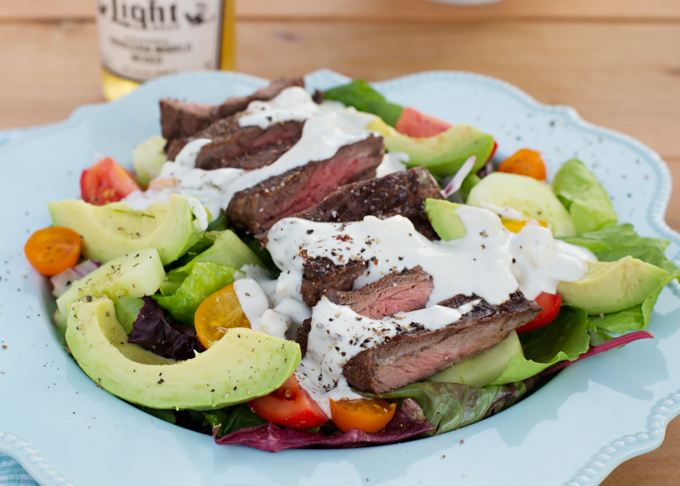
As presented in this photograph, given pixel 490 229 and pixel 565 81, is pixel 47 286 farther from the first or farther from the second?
pixel 565 81

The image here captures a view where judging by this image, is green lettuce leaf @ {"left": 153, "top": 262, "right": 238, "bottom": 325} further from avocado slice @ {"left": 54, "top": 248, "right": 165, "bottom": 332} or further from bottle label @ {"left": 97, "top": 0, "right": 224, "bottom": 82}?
bottle label @ {"left": 97, "top": 0, "right": 224, "bottom": 82}

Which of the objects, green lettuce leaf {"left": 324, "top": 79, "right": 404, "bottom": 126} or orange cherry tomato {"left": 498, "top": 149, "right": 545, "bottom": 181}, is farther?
green lettuce leaf {"left": 324, "top": 79, "right": 404, "bottom": 126}

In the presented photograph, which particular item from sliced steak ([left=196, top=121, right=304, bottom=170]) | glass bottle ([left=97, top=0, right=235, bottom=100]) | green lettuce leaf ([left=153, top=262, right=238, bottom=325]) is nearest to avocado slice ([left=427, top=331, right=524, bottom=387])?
green lettuce leaf ([left=153, top=262, right=238, bottom=325])

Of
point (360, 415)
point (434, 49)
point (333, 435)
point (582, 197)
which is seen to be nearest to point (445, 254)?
point (360, 415)

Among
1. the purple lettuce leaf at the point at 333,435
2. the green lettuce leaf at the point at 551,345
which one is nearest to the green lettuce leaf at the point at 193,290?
the purple lettuce leaf at the point at 333,435

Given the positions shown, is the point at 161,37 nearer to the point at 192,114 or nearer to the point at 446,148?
the point at 192,114

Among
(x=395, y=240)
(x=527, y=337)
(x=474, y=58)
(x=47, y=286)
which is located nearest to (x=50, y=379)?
(x=47, y=286)
